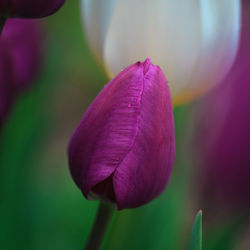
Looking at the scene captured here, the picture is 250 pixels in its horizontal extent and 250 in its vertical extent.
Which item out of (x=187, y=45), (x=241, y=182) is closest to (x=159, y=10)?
(x=187, y=45)

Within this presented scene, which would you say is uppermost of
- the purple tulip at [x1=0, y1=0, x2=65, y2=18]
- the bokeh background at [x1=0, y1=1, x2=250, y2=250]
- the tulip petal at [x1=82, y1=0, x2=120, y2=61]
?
the tulip petal at [x1=82, y1=0, x2=120, y2=61]

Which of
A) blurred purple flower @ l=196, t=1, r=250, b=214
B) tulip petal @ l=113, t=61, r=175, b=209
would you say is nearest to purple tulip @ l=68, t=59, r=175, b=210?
tulip petal @ l=113, t=61, r=175, b=209

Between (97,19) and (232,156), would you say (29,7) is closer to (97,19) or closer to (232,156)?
(97,19)

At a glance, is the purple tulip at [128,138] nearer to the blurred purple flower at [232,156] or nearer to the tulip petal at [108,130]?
the tulip petal at [108,130]

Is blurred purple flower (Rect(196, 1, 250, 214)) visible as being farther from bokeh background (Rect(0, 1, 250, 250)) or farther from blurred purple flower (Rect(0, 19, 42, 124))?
blurred purple flower (Rect(0, 19, 42, 124))

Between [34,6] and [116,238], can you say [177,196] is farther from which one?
[34,6]

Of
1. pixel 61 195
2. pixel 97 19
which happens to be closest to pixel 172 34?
pixel 97 19
